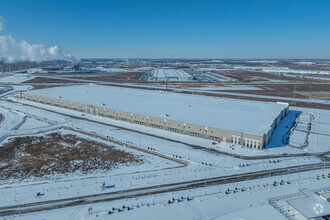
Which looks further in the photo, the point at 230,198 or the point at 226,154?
the point at 226,154

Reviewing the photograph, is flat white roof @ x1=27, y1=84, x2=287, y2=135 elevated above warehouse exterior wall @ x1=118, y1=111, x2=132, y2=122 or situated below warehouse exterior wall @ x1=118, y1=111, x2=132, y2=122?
above

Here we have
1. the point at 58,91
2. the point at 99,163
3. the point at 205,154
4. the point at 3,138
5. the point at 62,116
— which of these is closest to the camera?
the point at 99,163

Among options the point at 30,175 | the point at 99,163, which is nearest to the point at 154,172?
the point at 99,163

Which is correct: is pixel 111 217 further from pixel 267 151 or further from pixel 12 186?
pixel 267 151

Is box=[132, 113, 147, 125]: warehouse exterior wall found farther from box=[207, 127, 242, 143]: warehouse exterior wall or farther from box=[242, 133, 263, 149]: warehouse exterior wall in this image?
box=[242, 133, 263, 149]: warehouse exterior wall

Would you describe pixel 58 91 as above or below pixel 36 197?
above

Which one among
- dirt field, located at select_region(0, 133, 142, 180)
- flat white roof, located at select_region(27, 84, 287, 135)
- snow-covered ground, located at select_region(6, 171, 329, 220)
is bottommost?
snow-covered ground, located at select_region(6, 171, 329, 220)

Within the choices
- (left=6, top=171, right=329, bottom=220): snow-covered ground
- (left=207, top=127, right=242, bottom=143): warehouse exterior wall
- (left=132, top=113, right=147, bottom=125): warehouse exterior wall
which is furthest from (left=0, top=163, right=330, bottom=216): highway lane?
(left=132, top=113, right=147, bottom=125): warehouse exterior wall
